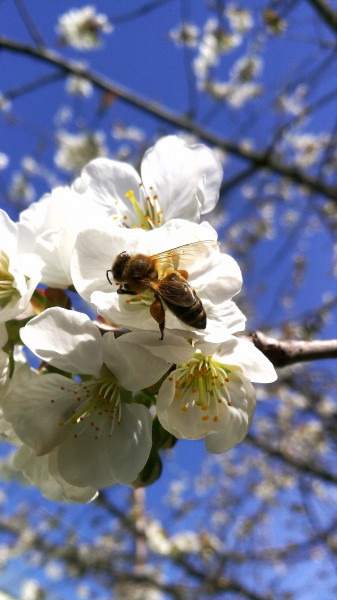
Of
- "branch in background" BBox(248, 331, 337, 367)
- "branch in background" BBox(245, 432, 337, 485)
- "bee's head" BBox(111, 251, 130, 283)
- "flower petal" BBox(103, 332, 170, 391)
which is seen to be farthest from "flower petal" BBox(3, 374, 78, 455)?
"branch in background" BBox(245, 432, 337, 485)

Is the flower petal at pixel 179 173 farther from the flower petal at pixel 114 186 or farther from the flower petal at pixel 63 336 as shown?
the flower petal at pixel 63 336

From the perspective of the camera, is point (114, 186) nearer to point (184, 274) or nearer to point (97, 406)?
point (184, 274)

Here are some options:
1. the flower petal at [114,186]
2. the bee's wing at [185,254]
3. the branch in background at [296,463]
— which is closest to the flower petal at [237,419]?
the bee's wing at [185,254]

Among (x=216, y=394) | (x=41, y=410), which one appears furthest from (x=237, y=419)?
(x=41, y=410)

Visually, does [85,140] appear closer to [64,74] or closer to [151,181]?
[64,74]

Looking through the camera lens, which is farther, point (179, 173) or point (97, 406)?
point (179, 173)
